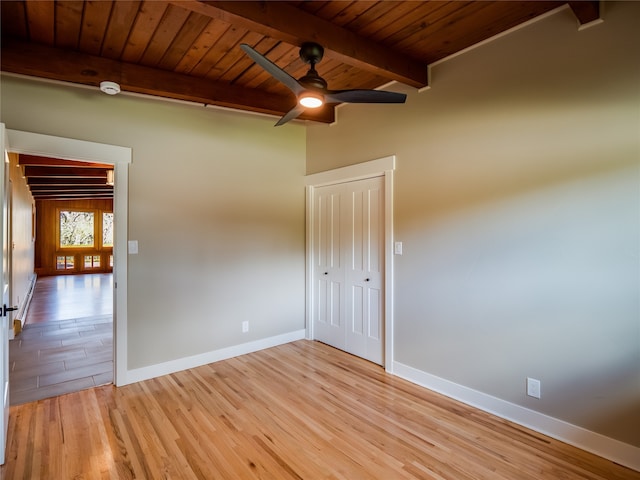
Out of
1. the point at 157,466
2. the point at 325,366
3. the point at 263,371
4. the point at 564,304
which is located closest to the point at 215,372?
the point at 263,371

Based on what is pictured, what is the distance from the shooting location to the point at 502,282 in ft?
8.20

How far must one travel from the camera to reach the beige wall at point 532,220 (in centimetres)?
200

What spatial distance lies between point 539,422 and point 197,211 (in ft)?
11.2

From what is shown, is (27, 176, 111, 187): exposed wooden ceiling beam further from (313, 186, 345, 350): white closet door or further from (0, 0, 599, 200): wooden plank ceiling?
(313, 186, 345, 350): white closet door

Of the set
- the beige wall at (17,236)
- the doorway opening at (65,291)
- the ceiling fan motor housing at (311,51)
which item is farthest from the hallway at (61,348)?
the ceiling fan motor housing at (311,51)

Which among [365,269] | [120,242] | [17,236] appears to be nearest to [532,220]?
[365,269]

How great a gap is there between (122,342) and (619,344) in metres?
3.76

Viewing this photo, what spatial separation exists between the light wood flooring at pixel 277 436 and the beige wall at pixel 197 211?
2.13 feet

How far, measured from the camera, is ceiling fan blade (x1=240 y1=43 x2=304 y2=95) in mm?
1815

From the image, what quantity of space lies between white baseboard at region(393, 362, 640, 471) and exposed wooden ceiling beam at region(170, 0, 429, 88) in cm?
262

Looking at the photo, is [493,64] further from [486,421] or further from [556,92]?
[486,421]

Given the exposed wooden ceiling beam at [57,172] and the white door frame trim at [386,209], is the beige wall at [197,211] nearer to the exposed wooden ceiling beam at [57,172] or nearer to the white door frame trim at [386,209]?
the white door frame trim at [386,209]

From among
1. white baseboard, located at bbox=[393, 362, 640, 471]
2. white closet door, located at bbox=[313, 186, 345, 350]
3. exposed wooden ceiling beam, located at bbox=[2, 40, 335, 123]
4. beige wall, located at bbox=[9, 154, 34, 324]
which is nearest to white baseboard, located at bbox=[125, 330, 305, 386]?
white closet door, located at bbox=[313, 186, 345, 350]

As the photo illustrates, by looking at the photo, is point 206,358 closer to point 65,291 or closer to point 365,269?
point 365,269
